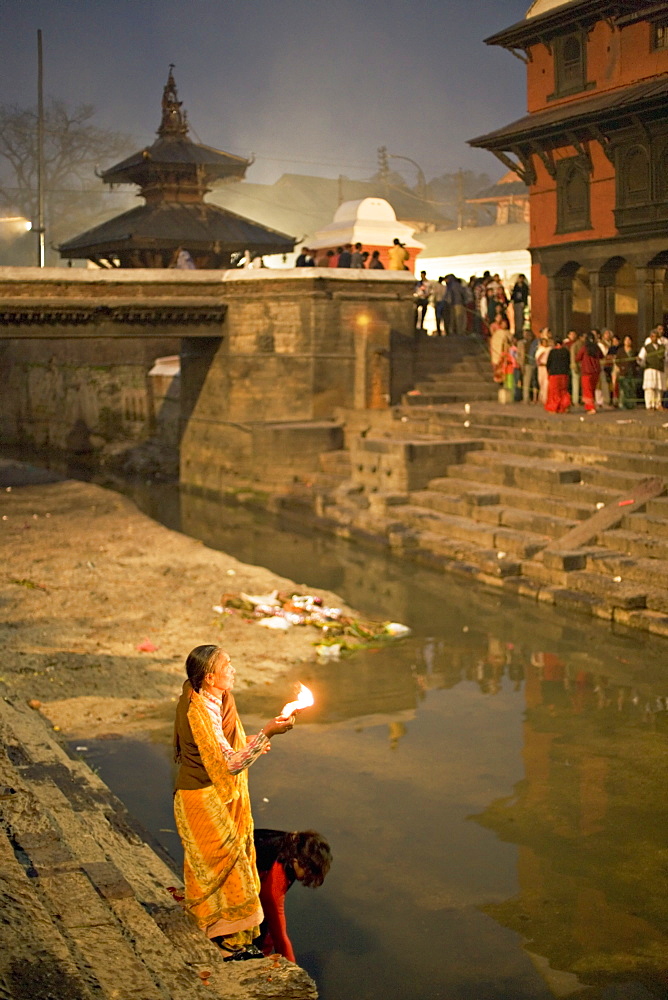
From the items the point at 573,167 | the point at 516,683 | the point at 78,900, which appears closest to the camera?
the point at 78,900

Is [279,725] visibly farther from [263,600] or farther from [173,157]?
[173,157]

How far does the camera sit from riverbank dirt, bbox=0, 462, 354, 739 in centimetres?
869

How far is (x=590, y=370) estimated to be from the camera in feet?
60.9

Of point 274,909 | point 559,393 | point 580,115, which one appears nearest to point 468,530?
point 559,393

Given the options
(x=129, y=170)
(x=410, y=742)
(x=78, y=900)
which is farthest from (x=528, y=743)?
(x=129, y=170)

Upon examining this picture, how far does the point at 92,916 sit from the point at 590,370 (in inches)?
612

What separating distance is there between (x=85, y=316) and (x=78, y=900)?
58.1 ft

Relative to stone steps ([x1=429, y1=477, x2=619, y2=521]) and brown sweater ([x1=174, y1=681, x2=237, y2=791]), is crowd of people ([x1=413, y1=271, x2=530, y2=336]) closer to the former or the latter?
stone steps ([x1=429, y1=477, x2=619, y2=521])

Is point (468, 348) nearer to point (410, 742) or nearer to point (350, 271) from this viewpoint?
point (350, 271)

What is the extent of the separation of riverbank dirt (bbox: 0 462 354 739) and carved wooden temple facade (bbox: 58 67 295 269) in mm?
15132

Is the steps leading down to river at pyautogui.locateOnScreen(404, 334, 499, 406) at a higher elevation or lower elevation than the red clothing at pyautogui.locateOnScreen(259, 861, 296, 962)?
higher

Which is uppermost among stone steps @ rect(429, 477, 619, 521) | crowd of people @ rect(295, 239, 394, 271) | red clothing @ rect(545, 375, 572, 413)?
crowd of people @ rect(295, 239, 394, 271)

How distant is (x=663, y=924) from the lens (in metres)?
5.59

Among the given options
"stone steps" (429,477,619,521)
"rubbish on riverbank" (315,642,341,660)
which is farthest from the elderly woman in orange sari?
"stone steps" (429,477,619,521)
